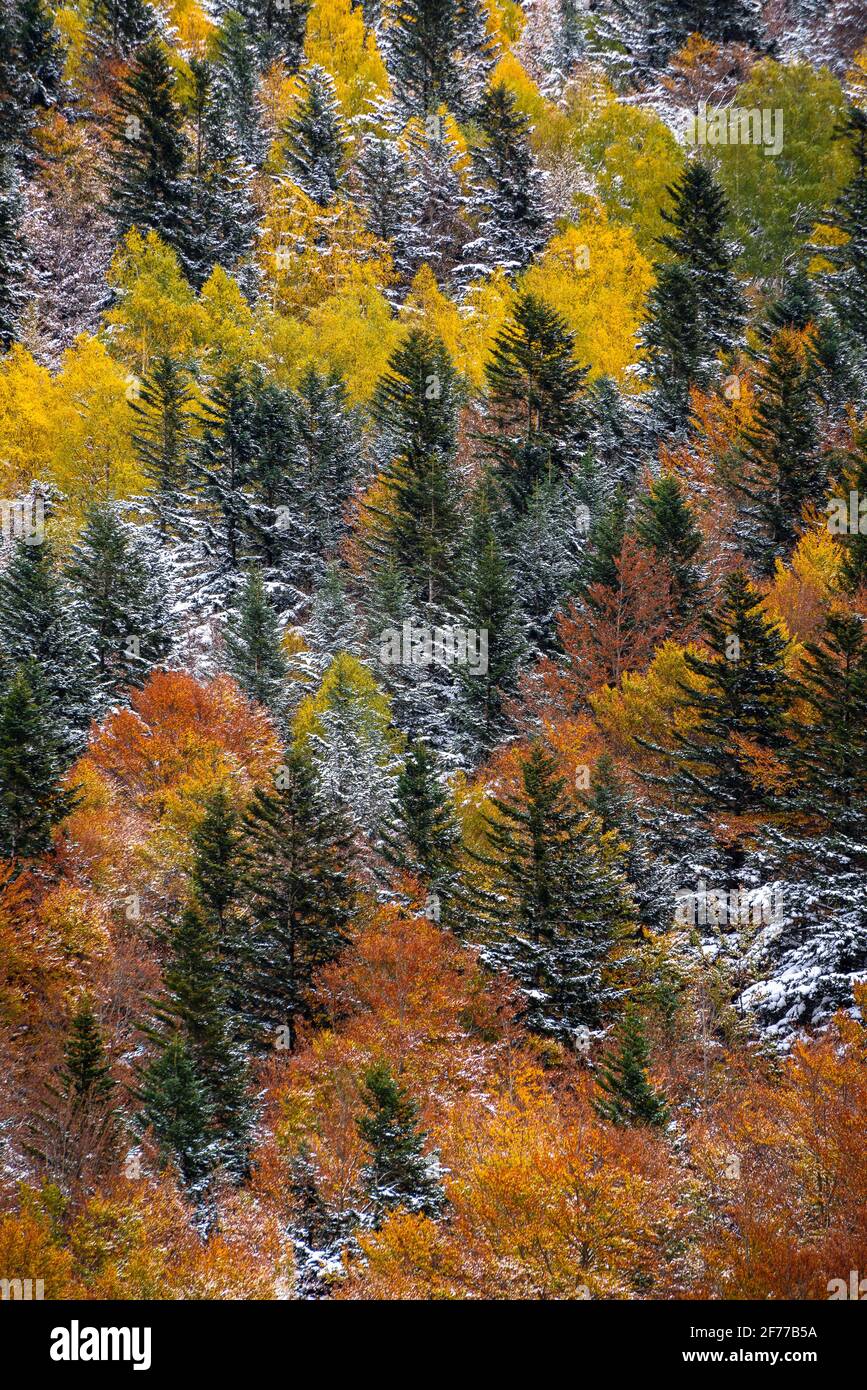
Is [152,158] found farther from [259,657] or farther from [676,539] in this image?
[676,539]

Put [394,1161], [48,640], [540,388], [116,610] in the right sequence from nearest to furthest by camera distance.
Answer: [394,1161] → [48,640] → [116,610] → [540,388]

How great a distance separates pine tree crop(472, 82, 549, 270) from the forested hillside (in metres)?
0.34

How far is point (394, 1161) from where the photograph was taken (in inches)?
1056

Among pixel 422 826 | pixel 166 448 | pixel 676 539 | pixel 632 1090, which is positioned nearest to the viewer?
pixel 632 1090

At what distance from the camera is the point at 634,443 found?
2363 inches

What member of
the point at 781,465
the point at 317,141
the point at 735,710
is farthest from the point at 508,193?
the point at 735,710

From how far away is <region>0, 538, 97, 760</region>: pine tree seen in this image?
43375 mm

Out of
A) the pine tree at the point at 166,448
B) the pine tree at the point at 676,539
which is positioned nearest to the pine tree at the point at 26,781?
the pine tree at the point at 166,448

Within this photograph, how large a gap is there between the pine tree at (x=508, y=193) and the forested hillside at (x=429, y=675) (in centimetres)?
34

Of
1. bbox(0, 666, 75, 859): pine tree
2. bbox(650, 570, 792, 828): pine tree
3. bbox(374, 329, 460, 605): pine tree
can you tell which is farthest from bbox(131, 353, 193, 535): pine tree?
bbox(650, 570, 792, 828): pine tree

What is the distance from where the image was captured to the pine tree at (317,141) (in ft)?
269

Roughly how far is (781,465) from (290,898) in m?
29.4

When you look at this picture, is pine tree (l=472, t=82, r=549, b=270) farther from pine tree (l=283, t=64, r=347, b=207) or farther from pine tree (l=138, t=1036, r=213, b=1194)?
pine tree (l=138, t=1036, r=213, b=1194)
